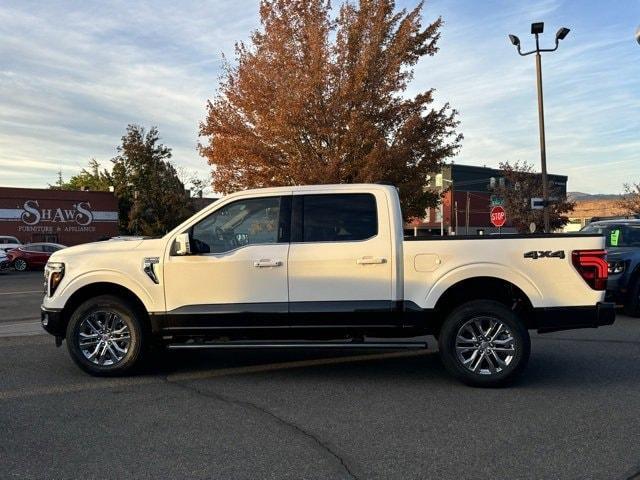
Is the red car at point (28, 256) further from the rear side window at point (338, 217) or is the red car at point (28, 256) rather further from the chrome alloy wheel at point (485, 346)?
the chrome alloy wheel at point (485, 346)

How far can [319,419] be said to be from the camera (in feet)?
17.4

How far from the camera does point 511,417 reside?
534 centimetres

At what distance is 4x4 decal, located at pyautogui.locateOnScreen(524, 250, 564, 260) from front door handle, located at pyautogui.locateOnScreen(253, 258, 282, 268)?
2494mm

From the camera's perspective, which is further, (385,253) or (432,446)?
(385,253)

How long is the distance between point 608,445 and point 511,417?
2.85 ft

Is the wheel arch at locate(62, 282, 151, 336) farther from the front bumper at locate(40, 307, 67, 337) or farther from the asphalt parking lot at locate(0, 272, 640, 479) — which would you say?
A: the asphalt parking lot at locate(0, 272, 640, 479)

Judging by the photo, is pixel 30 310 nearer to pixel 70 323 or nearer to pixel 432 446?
pixel 70 323

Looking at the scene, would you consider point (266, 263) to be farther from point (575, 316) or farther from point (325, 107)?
point (325, 107)

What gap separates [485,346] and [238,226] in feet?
9.29

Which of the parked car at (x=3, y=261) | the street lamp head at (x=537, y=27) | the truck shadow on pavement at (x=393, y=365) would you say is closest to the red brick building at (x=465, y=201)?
the parked car at (x=3, y=261)

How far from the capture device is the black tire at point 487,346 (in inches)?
245

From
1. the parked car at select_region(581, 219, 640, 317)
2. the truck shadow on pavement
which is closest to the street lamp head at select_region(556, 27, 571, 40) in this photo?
the parked car at select_region(581, 219, 640, 317)

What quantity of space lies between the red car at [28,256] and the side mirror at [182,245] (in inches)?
1057

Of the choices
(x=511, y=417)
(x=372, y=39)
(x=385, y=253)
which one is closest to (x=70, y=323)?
(x=385, y=253)
